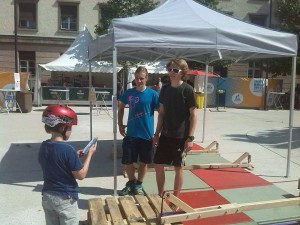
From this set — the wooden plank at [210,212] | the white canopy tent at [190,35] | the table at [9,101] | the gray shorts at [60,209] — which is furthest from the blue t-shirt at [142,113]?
the table at [9,101]

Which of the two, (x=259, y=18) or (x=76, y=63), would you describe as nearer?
(x=76, y=63)

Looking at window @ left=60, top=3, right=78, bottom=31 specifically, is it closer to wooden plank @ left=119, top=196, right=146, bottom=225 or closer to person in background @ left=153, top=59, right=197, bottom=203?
person in background @ left=153, top=59, right=197, bottom=203

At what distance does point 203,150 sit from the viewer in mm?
8086

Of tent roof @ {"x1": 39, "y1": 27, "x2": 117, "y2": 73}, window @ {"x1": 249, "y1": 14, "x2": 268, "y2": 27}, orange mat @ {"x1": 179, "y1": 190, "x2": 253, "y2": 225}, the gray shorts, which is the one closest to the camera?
the gray shorts

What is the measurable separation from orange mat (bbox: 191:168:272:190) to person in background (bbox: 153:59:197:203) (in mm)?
1484

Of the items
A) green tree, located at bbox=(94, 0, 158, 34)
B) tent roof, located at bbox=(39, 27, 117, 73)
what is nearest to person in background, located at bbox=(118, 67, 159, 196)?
tent roof, located at bbox=(39, 27, 117, 73)

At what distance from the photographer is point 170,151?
457 centimetres

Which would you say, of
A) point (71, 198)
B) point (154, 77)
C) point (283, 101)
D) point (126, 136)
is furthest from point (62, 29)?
point (71, 198)

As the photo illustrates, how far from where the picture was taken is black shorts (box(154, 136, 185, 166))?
14.8 feet

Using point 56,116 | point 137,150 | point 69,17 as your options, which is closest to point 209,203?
point 137,150

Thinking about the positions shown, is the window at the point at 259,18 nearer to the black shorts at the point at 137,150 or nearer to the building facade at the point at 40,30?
the building facade at the point at 40,30

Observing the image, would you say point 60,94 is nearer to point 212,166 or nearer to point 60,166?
point 212,166

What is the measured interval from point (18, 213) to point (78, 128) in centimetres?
741

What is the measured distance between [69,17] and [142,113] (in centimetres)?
2717
